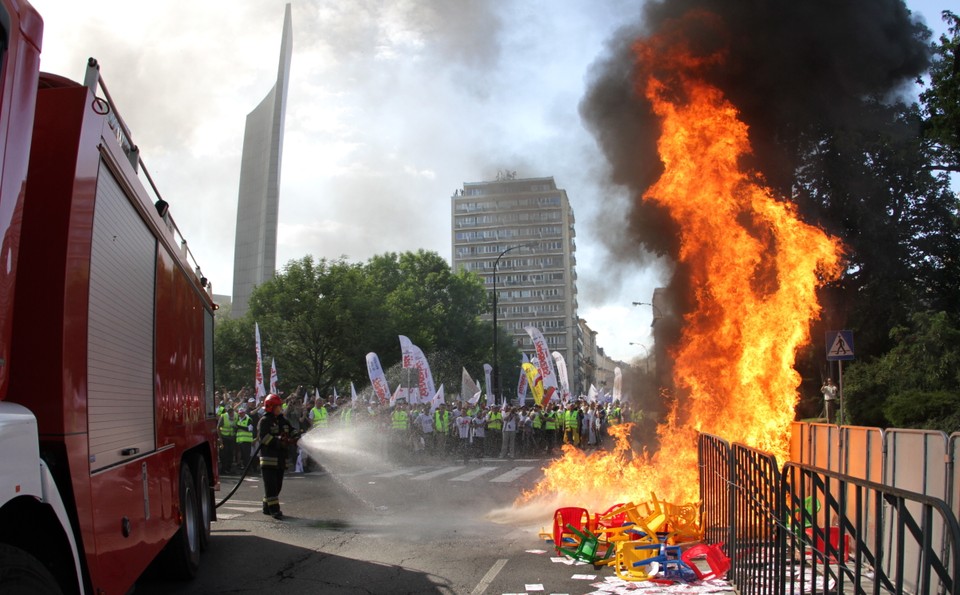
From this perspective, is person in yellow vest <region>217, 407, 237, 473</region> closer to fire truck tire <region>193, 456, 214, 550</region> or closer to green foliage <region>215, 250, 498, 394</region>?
fire truck tire <region>193, 456, 214, 550</region>

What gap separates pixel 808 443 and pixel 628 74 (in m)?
6.61

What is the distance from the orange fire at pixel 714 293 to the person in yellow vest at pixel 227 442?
361 inches

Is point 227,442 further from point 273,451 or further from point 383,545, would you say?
point 383,545

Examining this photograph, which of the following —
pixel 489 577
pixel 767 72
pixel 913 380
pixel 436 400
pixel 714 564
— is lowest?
pixel 489 577

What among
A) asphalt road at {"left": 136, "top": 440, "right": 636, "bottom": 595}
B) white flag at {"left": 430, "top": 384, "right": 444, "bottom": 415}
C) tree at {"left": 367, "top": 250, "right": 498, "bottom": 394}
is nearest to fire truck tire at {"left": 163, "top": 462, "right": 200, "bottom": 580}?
asphalt road at {"left": 136, "top": 440, "right": 636, "bottom": 595}

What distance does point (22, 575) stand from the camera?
2.74m

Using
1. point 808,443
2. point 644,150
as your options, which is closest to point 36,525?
point 808,443

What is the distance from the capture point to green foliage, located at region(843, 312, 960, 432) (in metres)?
15.9

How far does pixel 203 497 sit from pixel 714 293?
736 centimetres

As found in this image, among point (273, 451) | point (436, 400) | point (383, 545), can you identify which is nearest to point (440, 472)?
point (273, 451)

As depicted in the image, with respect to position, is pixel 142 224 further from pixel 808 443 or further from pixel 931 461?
pixel 808 443

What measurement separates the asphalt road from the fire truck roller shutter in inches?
94.9

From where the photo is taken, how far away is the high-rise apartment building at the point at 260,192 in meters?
77.1

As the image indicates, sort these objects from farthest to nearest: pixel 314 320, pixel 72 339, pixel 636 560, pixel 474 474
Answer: pixel 314 320 < pixel 474 474 < pixel 636 560 < pixel 72 339
